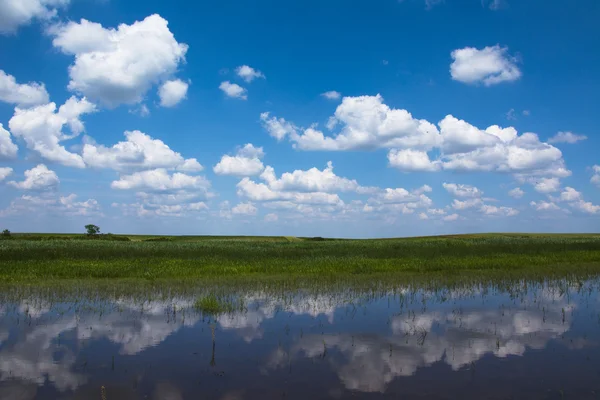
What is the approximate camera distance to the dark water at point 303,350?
7824 mm

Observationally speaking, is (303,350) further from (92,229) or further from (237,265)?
(92,229)

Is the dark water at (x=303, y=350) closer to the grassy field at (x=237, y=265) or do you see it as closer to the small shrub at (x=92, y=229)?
the grassy field at (x=237, y=265)

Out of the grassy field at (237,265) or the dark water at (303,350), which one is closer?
the dark water at (303,350)

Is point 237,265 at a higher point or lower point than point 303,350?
higher

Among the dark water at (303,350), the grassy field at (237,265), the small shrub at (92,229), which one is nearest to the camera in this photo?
the dark water at (303,350)

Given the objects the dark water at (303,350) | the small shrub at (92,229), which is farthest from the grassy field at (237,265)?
the small shrub at (92,229)

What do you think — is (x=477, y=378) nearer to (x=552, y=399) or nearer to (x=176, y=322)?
(x=552, y=399)

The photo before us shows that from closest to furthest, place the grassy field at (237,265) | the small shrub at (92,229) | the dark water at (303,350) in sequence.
Answer: 1. the dark water at (303,350)
2. the grassy field at (237,265)
3. the small shrub at (92,229)

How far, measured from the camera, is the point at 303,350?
399 inches

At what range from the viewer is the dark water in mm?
7824

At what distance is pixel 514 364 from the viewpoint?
8.97 m

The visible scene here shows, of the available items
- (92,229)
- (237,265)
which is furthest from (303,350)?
(92,229)

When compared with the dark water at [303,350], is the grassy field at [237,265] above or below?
above

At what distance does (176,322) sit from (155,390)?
5216mm
